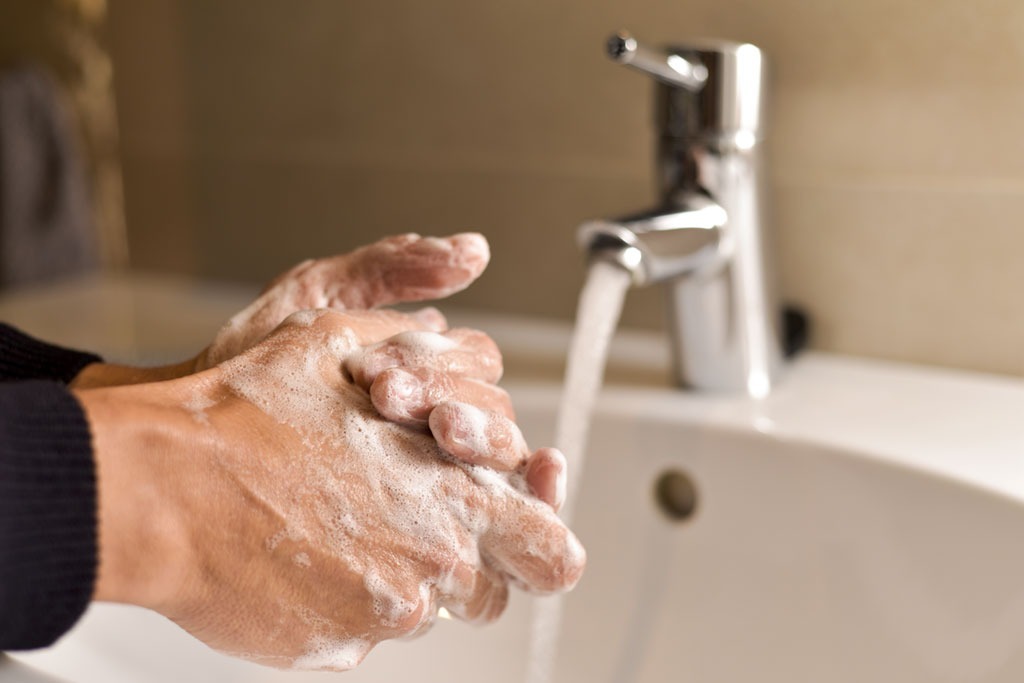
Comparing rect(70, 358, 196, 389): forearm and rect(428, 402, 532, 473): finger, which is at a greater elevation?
rect(428, 402, 532, 473): finger

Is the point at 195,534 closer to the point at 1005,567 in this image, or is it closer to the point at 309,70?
the point at 1005,567

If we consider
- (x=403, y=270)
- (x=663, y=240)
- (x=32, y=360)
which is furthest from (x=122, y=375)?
(x=663, y=240)

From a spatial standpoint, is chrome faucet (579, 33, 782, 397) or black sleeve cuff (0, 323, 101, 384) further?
chrome faucet (579, 33, 782, 397)

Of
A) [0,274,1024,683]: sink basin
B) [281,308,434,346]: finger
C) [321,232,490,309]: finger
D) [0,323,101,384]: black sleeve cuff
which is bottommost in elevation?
[0,274,1024,683]: sink basin

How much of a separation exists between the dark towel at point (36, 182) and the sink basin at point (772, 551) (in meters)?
0.47

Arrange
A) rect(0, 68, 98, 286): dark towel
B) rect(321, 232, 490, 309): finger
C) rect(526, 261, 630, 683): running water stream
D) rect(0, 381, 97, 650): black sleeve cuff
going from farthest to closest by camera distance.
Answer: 1. rect(0, 68, 98, 286): dark towel
2. rect(526, 261, 630, 683): running water stream
3. rect(321, 232, 490, 309): finger
4. rect(0, 381, 97, 650): black sleeve cuff

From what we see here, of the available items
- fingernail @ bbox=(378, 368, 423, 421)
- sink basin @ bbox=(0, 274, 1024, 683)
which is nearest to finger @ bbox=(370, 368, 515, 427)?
fingernail @ bbox=(378, 368, 423, 421)

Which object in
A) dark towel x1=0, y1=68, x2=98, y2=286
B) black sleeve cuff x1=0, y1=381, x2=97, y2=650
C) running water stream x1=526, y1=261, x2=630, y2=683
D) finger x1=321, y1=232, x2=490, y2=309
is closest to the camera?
black sleeve cuff x1=0, y1=381, x2=97, y2=650

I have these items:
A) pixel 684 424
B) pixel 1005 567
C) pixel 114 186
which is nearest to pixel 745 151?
pixel 684 424

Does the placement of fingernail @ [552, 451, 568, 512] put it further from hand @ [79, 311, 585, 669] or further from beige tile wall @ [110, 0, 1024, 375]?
beige tile wall @ [110, 0, 1024, 375]

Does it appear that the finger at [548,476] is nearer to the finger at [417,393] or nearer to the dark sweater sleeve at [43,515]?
the finger at [417,393]

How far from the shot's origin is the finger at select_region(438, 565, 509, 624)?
43cm

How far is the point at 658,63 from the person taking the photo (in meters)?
0.59

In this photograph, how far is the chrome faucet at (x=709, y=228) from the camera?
0.61 meters
